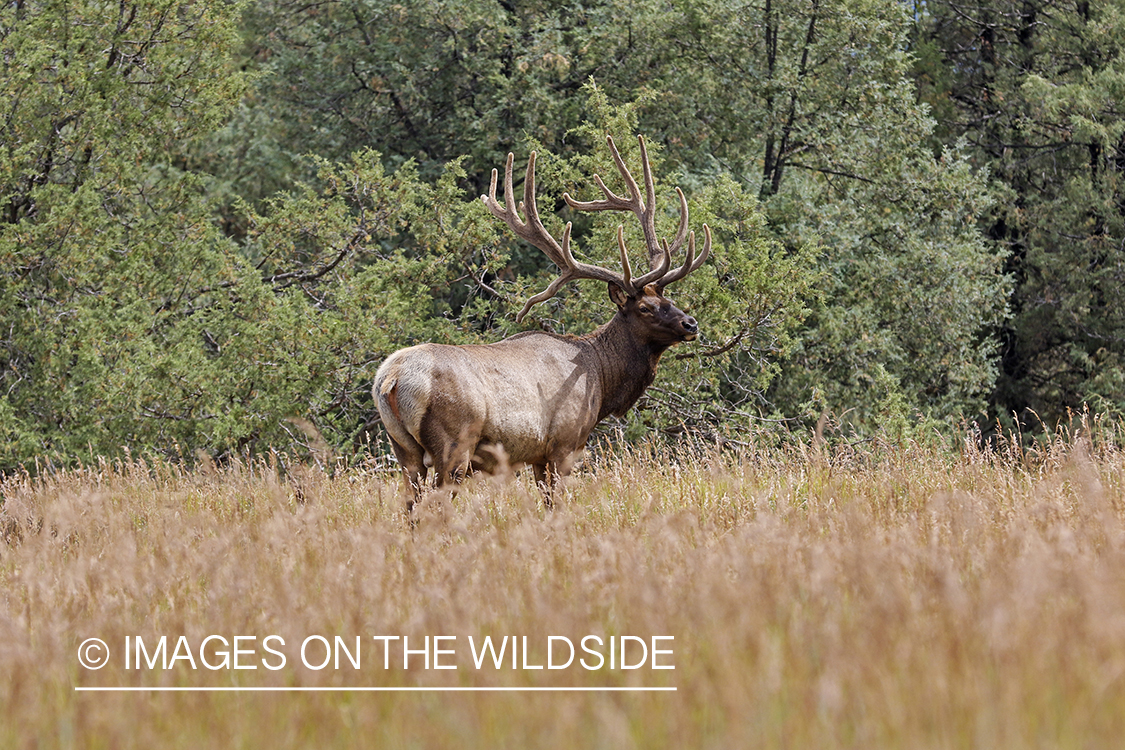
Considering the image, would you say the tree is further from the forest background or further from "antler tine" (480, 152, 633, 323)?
"antler tine" (480, 152, 633, 323)

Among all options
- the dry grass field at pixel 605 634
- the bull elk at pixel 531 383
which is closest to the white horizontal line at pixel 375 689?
the dry grass field at pixel 605 634

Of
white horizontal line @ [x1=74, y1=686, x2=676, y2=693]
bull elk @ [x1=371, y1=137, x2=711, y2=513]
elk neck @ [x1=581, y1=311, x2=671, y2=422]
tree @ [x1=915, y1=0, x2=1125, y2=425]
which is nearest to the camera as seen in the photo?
white horizontal line @ [x1=74, y1=686, x2=676, y2=693]

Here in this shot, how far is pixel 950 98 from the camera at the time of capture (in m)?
21.7

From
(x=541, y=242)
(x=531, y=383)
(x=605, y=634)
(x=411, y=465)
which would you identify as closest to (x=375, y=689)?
A: (x=605, y=634)

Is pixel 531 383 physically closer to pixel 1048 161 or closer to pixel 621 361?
pixel 621 361

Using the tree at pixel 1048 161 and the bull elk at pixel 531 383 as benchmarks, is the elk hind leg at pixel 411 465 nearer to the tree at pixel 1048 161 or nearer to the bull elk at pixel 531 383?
the bull elk at pixel 531 383

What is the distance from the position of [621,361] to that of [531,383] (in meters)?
1.25

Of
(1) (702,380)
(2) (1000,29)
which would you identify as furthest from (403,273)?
(2) (1000,29)

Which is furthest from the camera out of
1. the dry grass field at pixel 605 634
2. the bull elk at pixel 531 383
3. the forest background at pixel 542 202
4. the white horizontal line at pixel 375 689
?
the forest background at pixel 542 202

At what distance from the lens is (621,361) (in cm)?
821

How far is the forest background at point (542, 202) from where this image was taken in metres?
13.0

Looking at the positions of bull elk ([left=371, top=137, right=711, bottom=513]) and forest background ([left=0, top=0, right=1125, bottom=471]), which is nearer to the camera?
bull elk ([left=371, top=137, right=711, bottom=513])

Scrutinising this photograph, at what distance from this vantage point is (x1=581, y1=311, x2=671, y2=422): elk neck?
26.6ft

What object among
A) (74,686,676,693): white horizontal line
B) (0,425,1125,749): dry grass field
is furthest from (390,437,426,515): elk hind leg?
(74,686,676,693): white horizontal line
